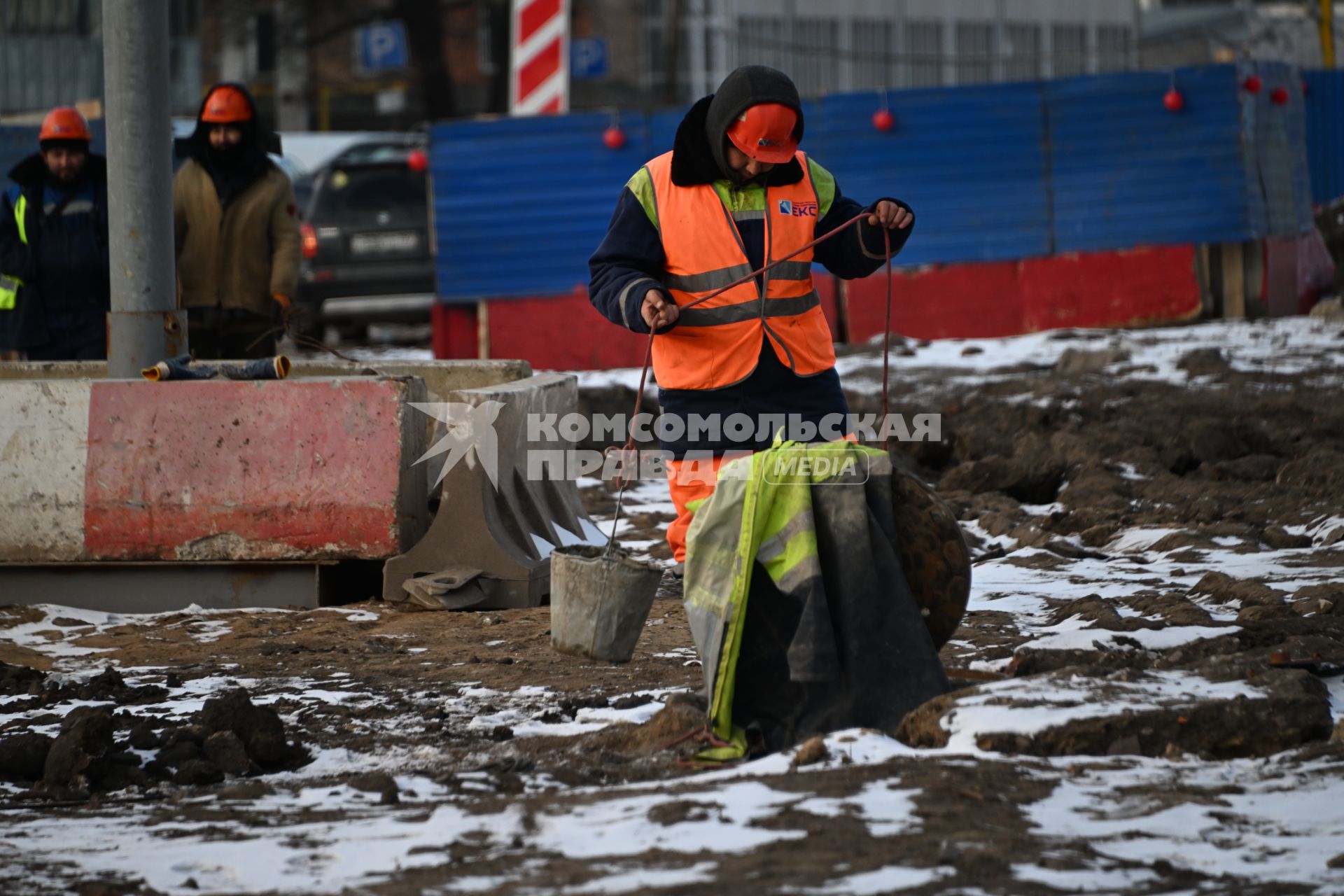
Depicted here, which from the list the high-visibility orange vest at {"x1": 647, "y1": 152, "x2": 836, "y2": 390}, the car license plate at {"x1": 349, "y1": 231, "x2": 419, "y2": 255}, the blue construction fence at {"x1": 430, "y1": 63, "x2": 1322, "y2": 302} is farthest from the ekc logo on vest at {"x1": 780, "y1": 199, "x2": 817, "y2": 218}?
the car license plate at {"x1": 349, "y1": 231, "x2": 419, "y2": 255}

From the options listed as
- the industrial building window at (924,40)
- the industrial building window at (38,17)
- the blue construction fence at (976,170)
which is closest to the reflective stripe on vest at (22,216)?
the blue construction fence at (976,170)

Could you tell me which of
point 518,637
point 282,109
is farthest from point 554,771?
point 282,109

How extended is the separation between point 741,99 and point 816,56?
3090 cm

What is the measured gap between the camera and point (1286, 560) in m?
6.60

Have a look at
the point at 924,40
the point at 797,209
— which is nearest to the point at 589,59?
the point at 924,40

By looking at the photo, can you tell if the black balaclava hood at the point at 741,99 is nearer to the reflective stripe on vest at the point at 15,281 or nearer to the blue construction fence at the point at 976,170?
the reflective stripe on vest at the point at 15,281

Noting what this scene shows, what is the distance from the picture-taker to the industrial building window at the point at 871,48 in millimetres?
35812

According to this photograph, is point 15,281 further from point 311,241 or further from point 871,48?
point 871,48

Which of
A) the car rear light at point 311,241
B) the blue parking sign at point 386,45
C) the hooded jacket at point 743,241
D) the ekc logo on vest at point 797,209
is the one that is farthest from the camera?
the blue parking sign at point 386,45

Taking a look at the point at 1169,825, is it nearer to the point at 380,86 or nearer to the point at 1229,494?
the point at 1229,494

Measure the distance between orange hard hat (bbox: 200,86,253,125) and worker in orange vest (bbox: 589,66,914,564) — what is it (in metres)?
3.78

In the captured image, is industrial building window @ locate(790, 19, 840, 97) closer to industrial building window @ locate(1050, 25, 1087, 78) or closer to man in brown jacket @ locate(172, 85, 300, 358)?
industrial building window @ locate(1050, 25, 1087, 78)

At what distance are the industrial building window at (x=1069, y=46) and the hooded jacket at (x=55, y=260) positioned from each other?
3209cm

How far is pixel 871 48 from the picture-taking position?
37406 millimetres
